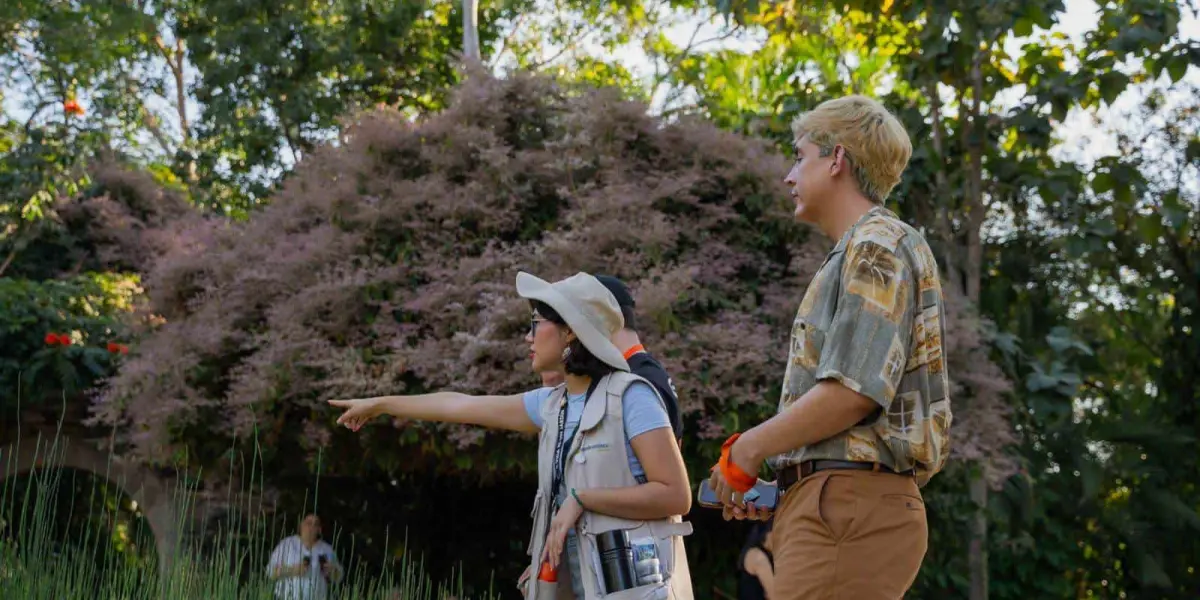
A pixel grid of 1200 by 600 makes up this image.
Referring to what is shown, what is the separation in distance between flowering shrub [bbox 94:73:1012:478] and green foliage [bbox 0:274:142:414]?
1.98 m

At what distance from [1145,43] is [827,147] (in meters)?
6.29

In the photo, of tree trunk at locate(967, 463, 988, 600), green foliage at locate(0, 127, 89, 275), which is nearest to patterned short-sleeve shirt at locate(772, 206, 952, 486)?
tree trunk at locate(967, 463, 988, 600)

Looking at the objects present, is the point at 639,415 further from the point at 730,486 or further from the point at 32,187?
the point at 32,187

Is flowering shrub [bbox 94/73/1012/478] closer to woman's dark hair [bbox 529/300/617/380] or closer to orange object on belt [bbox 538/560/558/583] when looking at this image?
woman's dark hair [bbox 529/300/617/380]

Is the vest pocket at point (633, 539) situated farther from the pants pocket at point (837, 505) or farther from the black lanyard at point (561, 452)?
the pants pocket at point (837, 505)

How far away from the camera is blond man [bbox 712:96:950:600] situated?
2.26m

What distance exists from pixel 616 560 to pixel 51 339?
773 cm

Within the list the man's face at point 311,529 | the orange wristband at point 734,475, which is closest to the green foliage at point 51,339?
the man's face at point 311,529

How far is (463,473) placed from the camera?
7430 mm

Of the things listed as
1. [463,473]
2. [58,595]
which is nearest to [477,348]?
[463,473]

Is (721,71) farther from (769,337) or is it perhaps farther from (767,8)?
(769,337)

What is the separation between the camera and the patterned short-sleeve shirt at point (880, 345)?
227 centimetres

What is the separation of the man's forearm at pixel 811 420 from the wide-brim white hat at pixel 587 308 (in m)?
1.11

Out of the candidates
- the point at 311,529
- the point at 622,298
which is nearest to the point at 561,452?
the point at 622,298
